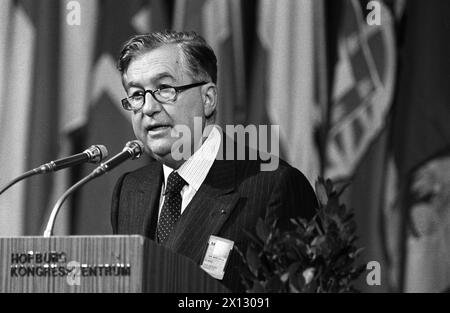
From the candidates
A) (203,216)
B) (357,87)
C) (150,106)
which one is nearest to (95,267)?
(203,216)

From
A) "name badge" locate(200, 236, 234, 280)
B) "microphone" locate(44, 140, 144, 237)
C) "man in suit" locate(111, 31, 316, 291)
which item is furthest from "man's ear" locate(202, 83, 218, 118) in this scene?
"name badge" locate(200, 236, 234, 280)

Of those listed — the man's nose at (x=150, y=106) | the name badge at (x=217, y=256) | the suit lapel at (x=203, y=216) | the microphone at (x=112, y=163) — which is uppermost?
the man's nose at (x=150, y=106)

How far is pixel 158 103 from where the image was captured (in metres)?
3.11

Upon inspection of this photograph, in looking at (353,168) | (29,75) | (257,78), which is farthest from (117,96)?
(353,168)

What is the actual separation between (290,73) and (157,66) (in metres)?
0.95

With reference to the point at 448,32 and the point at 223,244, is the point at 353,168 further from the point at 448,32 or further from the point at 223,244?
the point at 223,244

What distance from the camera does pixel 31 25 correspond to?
13.2 feet

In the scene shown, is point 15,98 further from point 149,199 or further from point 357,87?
point 357,87

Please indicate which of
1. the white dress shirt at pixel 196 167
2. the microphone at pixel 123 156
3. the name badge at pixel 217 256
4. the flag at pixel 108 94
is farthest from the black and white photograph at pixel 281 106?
the name badge at pixel 217 256

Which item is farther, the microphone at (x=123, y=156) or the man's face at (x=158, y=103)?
the man's face at (x=158, y=103)

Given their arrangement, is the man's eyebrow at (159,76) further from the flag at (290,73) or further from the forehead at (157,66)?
the flag at (290,73)

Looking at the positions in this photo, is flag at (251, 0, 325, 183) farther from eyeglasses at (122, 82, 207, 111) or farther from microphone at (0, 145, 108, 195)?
microphone at (0, 145, 108, 195)

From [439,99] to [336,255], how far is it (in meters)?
2.08

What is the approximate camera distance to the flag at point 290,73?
150 inches
